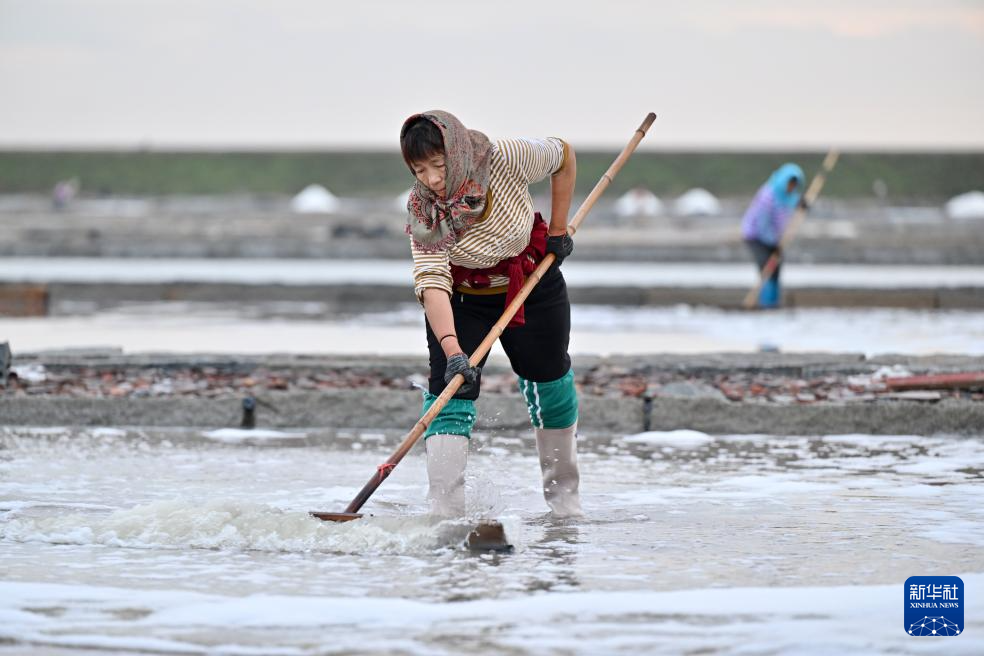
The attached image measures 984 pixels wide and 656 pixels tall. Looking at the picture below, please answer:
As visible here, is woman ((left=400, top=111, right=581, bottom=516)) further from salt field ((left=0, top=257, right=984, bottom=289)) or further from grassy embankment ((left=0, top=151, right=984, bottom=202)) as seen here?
grassy embankment ((left=0, top=151, right=984, bottom=202))

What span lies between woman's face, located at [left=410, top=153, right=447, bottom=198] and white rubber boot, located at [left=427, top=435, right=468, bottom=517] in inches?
34.0

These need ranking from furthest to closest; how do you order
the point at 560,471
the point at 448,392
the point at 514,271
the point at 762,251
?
1. the point at 762,251
2. the point at 560,471
3. the point at 514,271
4. the point at 448,392

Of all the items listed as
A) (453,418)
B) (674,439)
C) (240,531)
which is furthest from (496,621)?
(674,439)

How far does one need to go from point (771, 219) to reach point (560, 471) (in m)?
9.66

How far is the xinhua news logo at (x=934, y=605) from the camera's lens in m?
3.95

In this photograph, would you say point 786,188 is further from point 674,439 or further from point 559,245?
point 559,245

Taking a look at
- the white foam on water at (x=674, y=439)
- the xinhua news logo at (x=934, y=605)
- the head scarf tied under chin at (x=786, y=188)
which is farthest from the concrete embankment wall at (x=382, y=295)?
the xinhua news logo at (x=934, y=605)

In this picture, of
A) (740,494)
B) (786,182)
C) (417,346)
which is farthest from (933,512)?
(786,182)

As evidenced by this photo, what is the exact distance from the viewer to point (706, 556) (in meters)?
4.84

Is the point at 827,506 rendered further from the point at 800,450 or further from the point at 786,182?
the point at 786,182

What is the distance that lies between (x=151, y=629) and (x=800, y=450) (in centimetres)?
382

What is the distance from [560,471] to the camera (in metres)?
5.54

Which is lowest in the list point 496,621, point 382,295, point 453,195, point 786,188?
point 496,621

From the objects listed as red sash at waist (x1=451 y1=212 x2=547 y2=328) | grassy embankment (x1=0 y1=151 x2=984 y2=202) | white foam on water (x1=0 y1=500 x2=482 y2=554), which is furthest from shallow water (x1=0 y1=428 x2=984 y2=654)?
grassy embankment (x1=0 y1=151 x2=984 y2=202)
